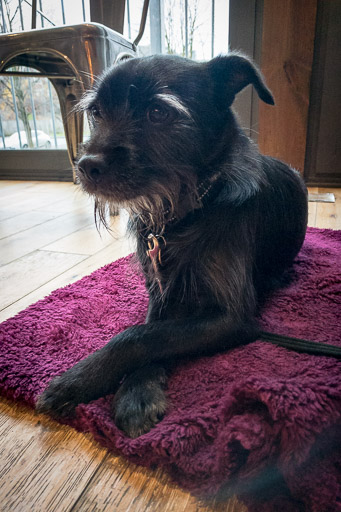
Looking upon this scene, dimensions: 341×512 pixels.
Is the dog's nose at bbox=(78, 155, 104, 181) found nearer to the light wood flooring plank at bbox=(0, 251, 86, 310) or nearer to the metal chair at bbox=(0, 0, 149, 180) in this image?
the light wood flooring plank at bbox=(0, 251, 86, 310)

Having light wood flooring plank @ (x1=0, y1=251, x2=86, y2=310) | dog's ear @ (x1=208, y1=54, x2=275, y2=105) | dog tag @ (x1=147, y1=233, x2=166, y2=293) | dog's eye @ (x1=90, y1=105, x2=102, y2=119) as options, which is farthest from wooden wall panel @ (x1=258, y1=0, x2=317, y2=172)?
dog tag @ (x1=147, y1=233, x2=166, y2=293)

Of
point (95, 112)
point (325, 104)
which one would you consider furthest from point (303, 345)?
point (325, 104)

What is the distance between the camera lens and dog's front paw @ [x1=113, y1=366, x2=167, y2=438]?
94 cm

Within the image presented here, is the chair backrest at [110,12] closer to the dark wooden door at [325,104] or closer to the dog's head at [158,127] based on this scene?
the dark wooden door at [325,104]

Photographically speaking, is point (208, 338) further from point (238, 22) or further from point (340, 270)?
point (238, 22)

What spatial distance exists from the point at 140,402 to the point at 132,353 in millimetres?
149

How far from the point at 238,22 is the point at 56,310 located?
154 inches

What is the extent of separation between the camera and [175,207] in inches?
52.8

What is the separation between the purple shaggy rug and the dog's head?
21.2 inches

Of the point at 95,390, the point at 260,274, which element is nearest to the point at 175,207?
the point at 260,274

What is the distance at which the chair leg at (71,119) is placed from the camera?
10.3 feet

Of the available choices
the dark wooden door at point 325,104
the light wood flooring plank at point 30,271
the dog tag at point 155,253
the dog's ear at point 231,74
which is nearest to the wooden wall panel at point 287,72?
the dark wooden door at point 325,104

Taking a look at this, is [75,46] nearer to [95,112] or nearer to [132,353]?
[95,112]

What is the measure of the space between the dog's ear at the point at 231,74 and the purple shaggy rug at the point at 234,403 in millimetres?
858
